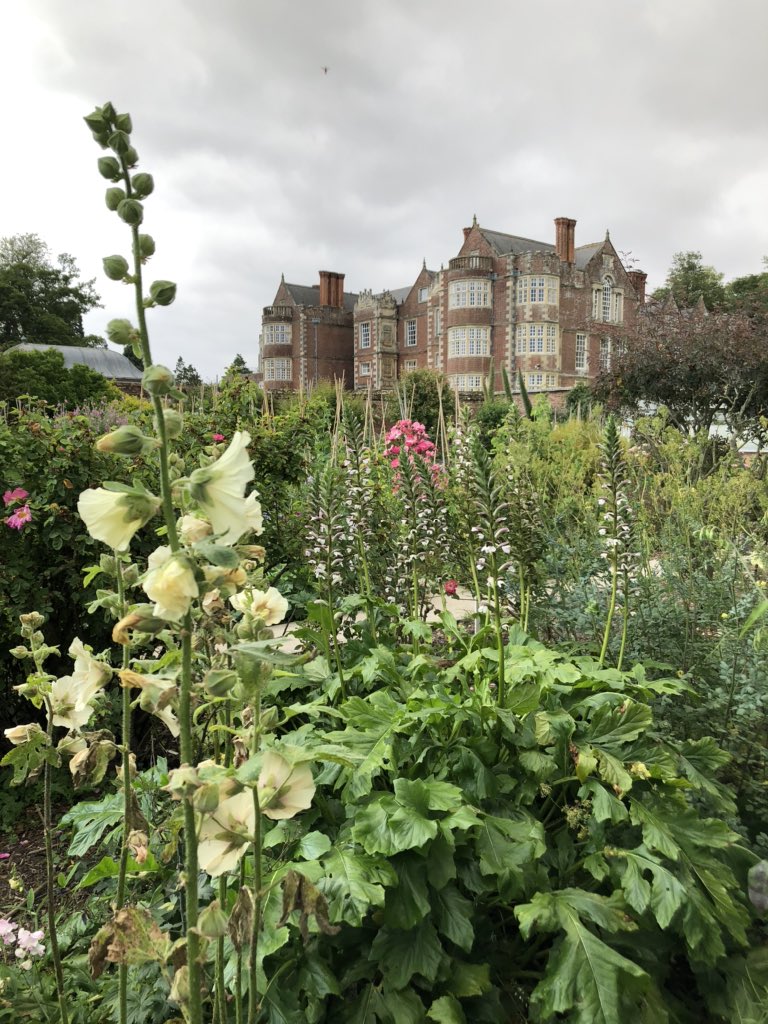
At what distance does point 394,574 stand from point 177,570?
10.3ft

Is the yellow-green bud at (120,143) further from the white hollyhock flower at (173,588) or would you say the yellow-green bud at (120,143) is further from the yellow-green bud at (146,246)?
the white hollyhock flower at (173,588)

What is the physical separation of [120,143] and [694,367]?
18796 millimetres

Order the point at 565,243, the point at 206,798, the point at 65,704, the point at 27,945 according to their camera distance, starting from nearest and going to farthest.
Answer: the point at 206,798
the point at 65,704
the point at 27,945
the point at 565,243

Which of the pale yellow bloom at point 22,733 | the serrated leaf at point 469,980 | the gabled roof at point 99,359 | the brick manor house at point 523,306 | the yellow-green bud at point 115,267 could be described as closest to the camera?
the yellow-green bud at point 115,267

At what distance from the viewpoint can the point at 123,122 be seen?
1081 mm

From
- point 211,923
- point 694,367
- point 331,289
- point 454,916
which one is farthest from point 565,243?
point 211,923

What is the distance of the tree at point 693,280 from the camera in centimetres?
4694

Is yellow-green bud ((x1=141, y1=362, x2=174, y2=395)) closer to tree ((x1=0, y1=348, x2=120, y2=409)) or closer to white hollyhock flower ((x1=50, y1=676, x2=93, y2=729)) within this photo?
white hollyhock flower ((x1=50, y1=676, x2=93, y2=729))

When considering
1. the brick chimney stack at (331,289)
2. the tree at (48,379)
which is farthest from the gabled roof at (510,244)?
the tree at (48,379)

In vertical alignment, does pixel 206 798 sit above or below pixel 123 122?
below

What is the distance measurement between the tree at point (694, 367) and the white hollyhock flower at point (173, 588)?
57.4 ft

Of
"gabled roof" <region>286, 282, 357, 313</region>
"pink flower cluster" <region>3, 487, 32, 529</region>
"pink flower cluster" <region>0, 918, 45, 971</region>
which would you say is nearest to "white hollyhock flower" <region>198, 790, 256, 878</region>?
"pink flower cluster" <region>0, 918, 45, 971</region>

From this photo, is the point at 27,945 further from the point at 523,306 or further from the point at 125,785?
the point at 523,306

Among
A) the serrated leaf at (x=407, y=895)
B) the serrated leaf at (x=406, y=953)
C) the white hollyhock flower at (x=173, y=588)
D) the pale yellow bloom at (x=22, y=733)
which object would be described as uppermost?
the white hollyhock flower at (x=173, y=588)
